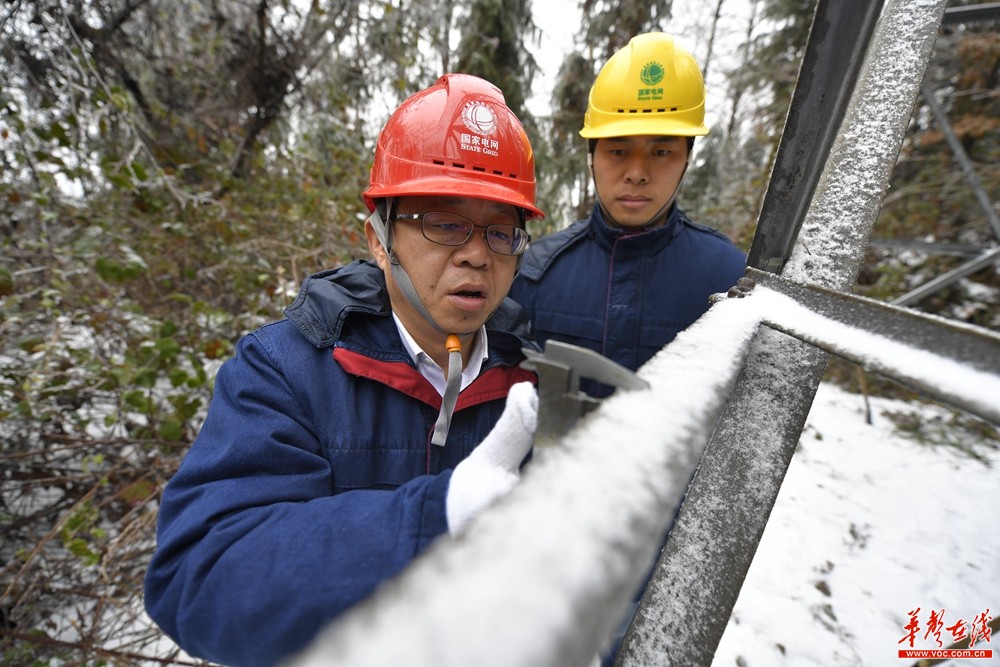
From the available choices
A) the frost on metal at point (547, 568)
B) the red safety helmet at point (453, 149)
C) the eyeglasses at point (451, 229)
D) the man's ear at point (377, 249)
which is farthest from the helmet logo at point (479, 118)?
the frost on metal at point (547, 568)

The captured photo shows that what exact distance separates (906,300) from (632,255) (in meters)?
3.82

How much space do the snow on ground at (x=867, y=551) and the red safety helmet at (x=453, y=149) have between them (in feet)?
9.32

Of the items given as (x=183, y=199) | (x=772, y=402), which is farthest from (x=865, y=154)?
(x=183, y=199)

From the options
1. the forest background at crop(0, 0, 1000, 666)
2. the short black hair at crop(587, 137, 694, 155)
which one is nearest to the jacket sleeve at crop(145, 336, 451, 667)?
the forest background at crop(0, 0, 1000, 666)

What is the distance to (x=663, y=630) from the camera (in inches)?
32.6

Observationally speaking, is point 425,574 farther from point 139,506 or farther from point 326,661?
point 139,506

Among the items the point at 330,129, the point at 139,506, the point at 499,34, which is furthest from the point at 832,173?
the point at 499,34

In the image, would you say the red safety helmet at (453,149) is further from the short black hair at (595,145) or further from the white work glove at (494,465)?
the short black hair at (595,145)

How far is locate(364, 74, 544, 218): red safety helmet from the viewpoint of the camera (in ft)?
4.53

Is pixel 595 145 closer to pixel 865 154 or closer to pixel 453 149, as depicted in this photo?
pixel 453 149

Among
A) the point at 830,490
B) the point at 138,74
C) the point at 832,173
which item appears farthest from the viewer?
the point at 138,74

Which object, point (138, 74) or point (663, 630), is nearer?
point (663, 630)

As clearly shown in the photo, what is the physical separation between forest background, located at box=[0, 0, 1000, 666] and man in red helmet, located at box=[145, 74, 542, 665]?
174 cm

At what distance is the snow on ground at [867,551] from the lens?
260 centimetres
